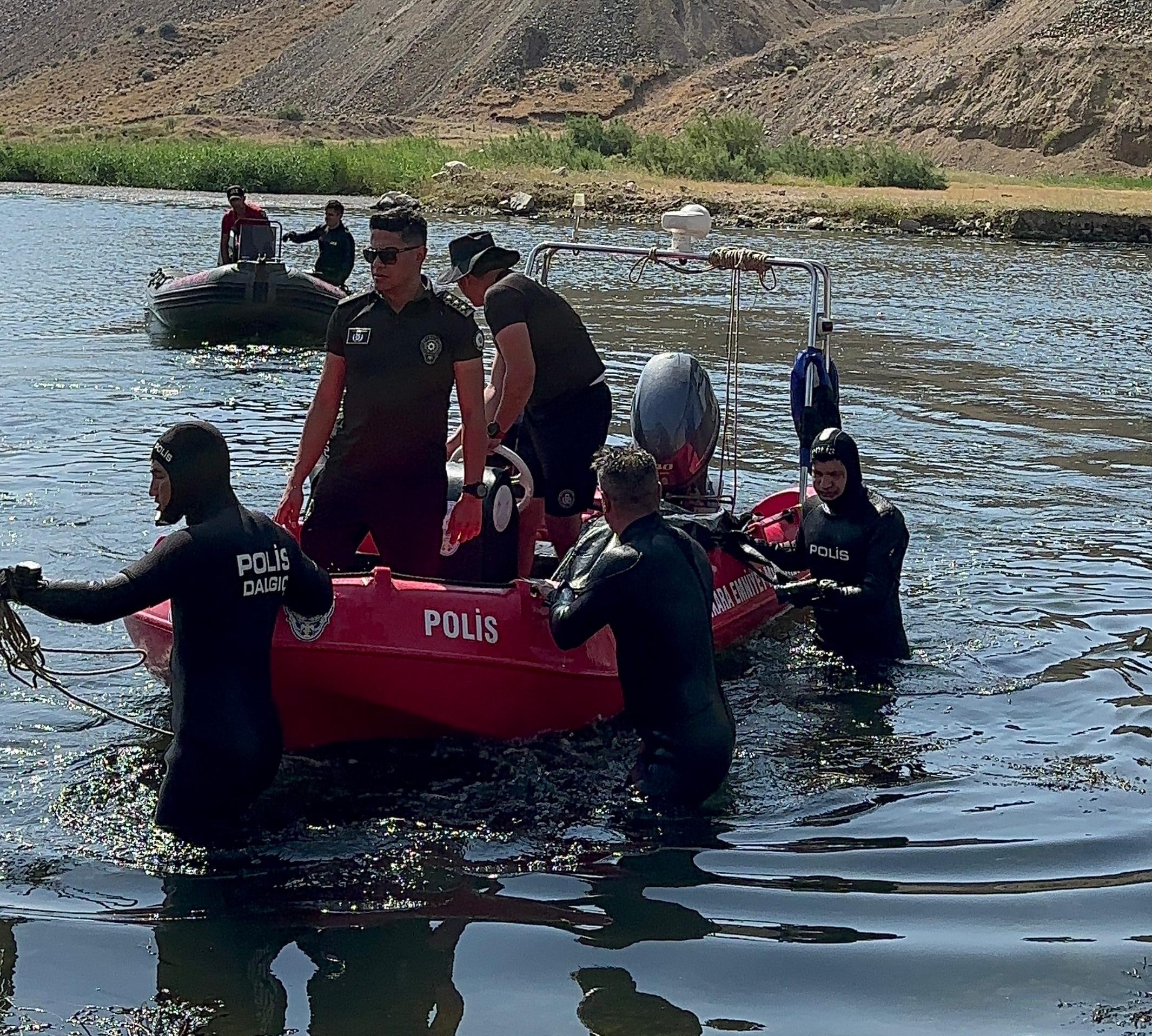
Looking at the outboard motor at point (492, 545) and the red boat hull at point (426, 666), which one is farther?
the outboard motor at point (492, 545)

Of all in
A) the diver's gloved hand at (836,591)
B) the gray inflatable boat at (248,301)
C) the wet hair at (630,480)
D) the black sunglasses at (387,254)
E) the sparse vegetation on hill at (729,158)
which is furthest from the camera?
the sparse vegetation on hill at (729,158)

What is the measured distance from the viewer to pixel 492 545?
286 inches

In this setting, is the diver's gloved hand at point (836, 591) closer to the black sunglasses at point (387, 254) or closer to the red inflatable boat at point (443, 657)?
the red inflatable boat at point (443, 657)

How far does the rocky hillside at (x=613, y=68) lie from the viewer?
5488cm

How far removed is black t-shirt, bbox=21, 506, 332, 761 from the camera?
5.14 meters

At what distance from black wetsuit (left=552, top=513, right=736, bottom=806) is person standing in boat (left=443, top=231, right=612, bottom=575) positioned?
131 cm

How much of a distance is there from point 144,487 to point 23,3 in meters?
100

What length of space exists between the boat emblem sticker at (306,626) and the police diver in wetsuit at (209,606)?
628mm

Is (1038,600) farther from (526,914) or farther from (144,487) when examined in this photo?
(144,487)

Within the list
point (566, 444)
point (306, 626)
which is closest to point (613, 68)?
point (566, 444)

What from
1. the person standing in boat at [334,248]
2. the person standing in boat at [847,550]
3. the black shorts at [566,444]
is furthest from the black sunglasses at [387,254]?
the person standing in boat at [334,248]

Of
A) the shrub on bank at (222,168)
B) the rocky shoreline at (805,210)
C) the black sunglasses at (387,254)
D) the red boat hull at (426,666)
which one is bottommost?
the red boat hull at (426,666)

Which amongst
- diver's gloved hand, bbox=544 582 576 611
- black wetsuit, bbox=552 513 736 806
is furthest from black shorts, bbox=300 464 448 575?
black wetsuit, bbox=552 513 736 806

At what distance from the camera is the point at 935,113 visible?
58.1 metres
